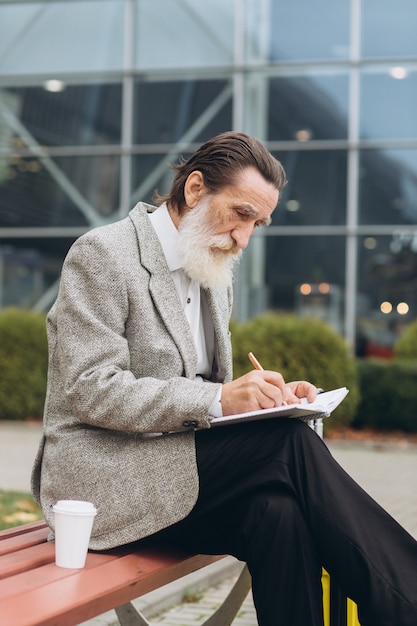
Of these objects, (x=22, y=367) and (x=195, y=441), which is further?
(x=22, y=367)

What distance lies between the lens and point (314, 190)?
14.2m

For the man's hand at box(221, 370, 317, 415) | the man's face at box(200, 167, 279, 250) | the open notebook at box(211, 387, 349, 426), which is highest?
the man's face at box(200, 167, 279, 250)

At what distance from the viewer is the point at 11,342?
12.5 metres

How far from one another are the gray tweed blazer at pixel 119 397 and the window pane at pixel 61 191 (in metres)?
12.0

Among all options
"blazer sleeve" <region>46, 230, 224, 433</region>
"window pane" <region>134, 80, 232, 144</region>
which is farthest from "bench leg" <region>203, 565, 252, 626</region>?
"window pane" <region>134, 80, 232, 144</region>

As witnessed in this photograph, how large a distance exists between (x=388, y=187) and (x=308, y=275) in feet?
5.35

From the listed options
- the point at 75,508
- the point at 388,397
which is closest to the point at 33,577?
the point at 75,508

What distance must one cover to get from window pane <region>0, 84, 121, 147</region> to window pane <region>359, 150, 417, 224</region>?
144 inches

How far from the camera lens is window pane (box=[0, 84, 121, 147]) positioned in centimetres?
1489

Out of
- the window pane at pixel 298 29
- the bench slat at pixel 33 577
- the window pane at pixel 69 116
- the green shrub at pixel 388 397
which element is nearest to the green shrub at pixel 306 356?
the green shrub at pixel 388 397

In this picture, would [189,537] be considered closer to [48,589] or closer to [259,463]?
[259,463]

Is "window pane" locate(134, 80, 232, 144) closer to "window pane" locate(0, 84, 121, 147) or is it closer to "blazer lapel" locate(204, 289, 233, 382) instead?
"window pane" locate(0, 84, 121, 147)

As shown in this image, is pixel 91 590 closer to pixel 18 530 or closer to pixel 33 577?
pixel 33 577

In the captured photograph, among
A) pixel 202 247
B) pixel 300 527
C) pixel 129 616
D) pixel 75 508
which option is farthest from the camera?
pixel 129 616
